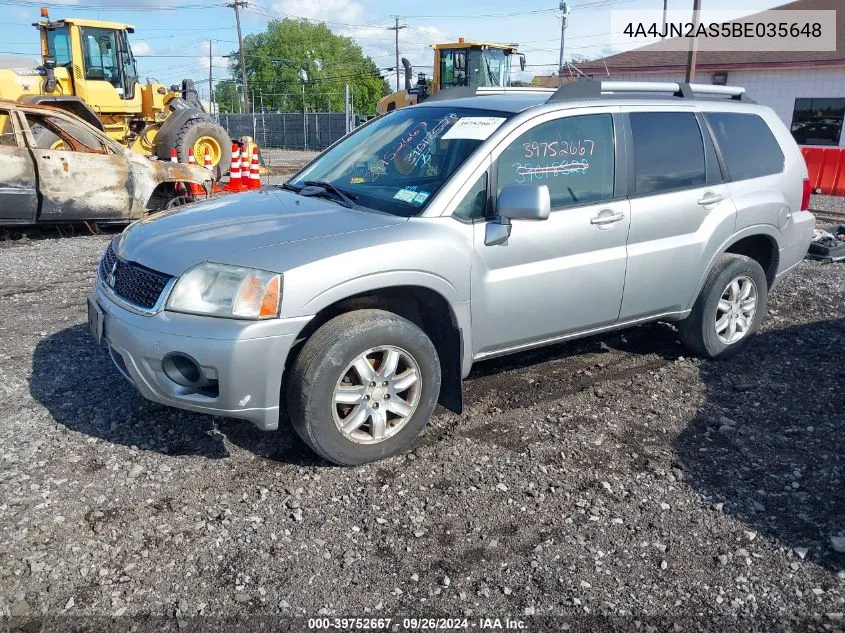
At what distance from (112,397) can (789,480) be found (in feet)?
12.9

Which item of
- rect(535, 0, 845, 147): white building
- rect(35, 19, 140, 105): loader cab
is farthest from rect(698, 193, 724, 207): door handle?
rect(535, 0, 845, 147): white building

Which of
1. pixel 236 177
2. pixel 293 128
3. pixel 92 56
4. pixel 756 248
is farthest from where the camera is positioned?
pixel 293 128

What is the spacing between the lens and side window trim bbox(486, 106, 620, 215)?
392 centimetres

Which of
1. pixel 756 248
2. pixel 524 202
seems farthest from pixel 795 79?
pixel 524 202

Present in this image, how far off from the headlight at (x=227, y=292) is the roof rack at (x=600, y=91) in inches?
84.7

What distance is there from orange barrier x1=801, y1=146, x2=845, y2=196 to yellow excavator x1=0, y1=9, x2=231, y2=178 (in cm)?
1316

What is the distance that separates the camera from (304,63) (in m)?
89.6

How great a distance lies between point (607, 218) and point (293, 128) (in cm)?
3621

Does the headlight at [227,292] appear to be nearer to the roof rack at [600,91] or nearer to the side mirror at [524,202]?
the side mirror at [524,202]

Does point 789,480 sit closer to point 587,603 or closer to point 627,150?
point 587,603

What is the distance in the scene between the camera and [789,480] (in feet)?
12.1

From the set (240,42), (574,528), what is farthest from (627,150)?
(240,42)

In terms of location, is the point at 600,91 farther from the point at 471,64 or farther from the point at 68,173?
the point at 471,64

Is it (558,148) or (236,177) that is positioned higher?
(558,148)
